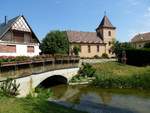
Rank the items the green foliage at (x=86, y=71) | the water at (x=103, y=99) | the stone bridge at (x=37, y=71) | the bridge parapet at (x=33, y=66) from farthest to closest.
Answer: the green foliage at (x=86, y=71) → the stone bridge at (x=37, y=71) → the bridge parapet at (x=33, y=66) → the water at (x=103, y=99)

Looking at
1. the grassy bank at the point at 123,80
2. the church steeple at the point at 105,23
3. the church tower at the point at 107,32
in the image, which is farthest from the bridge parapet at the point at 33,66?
the church steeple at the point at 105,23

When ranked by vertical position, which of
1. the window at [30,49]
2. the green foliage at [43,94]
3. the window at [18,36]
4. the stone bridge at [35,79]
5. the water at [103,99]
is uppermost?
the window at [18,36]

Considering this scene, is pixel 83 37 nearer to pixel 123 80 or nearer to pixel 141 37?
pixel 141 37

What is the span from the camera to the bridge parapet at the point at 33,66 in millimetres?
18373

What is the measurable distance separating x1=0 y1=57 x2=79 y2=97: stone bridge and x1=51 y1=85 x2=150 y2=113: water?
84.8 inches

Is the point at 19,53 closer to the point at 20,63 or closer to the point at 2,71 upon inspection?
the point at 20,63

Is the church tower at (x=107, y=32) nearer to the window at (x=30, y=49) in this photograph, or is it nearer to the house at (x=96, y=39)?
the house at (x=96, y=39)

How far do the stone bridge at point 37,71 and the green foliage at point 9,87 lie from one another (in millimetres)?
338

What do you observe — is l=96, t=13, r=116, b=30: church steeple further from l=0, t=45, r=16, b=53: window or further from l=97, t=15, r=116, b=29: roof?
l=0, t=45, r=16, b=53: window

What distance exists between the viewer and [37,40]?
38.6m

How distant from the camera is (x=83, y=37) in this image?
5944cm

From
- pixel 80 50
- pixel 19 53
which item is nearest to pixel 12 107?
pixel 19 53

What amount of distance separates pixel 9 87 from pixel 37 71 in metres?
6.20

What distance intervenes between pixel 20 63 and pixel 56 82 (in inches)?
533
